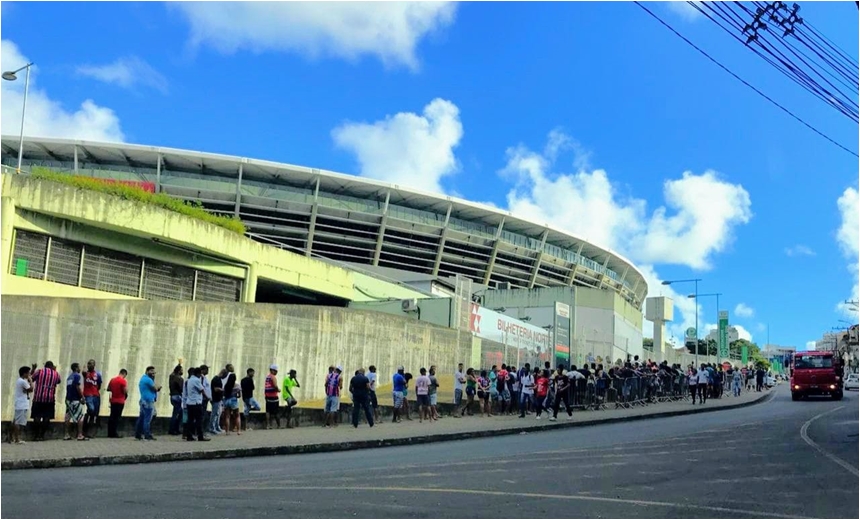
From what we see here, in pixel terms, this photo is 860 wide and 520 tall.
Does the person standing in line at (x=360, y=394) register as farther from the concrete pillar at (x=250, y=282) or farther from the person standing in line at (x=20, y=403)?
the concrete pillar at (x=250, y=282)

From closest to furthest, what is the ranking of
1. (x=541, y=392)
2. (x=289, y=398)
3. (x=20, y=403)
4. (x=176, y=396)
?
(x=20, y=403) → (x=176, y=396) → (x=289, y=398) → (x=541, y=392)

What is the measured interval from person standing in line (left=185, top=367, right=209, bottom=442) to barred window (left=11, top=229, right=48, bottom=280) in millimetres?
8540

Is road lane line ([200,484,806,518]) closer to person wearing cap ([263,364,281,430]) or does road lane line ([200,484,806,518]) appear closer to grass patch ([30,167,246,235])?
person wearing cap ([263,364,281,430])

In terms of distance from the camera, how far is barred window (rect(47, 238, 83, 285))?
70.8ft

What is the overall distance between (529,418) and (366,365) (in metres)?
5.58

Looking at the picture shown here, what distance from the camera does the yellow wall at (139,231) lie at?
818 inches

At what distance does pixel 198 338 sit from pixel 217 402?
16.6ft

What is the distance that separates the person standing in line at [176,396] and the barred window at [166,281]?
29.6ft

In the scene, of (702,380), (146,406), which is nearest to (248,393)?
(146,406)

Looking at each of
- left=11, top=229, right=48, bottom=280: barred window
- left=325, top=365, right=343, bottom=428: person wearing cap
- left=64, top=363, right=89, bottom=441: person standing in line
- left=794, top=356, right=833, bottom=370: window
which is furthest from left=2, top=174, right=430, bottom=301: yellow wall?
left=794, top=356, right=833, bottom=370: window

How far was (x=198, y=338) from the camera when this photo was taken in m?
20.6

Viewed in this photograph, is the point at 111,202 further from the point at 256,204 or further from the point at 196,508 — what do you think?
the point at 256,204

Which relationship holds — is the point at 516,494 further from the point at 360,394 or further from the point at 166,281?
the point at 166,281

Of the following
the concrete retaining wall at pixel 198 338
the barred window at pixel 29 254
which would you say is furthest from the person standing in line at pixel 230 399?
the barred window at pixel 29 254
